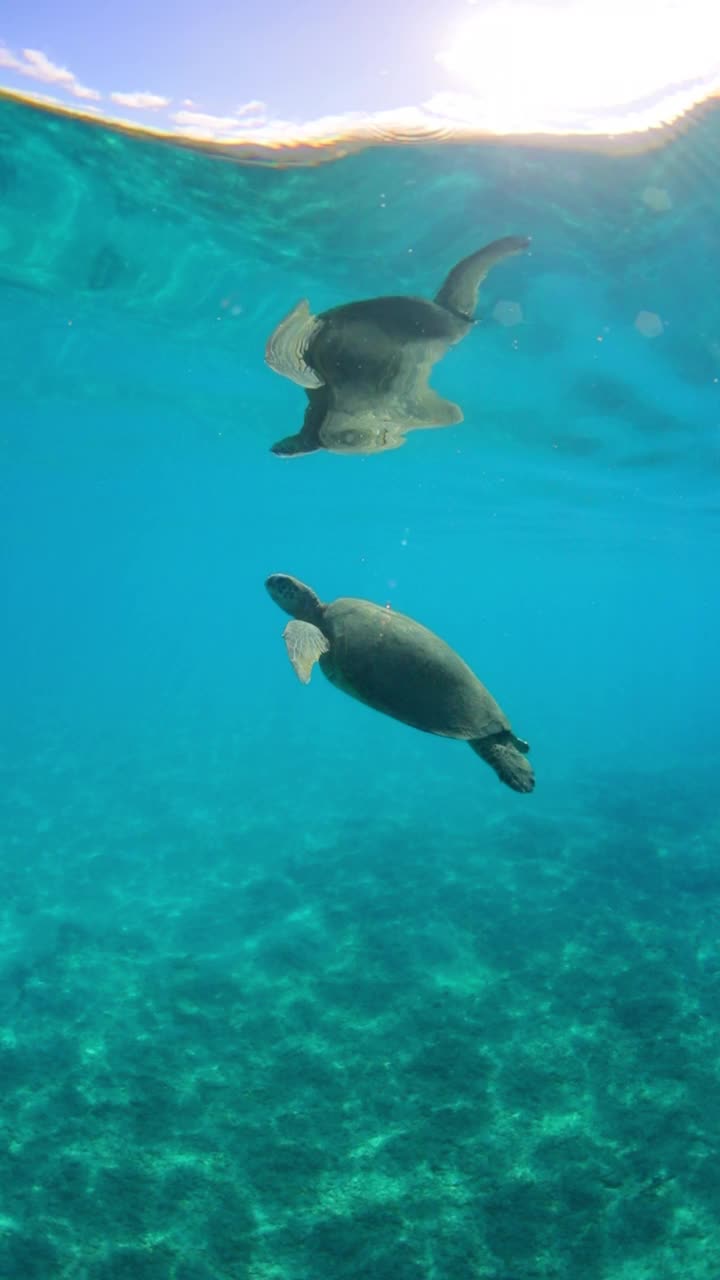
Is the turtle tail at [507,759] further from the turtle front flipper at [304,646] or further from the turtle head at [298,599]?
the turtle head at [298,599]

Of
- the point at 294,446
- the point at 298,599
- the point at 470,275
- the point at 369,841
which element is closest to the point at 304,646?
the point at 298,599

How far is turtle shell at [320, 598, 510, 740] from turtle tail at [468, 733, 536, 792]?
10 cm

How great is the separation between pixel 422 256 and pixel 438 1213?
42.6ft

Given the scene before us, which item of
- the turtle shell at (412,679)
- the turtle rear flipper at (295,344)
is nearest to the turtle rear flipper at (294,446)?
the turtle rear flipper at (295,344)

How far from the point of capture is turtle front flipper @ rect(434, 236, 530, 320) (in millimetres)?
6027

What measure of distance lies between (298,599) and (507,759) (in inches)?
83.9

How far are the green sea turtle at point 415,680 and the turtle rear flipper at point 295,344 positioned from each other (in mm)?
3791

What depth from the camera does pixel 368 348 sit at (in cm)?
820

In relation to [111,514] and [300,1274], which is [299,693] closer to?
[111,514]

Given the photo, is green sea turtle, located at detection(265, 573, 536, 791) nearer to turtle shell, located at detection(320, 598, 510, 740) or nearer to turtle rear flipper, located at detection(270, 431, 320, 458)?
turtle shell, located at detection(320, 598, 510, 740)

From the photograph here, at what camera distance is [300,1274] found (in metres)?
5.64

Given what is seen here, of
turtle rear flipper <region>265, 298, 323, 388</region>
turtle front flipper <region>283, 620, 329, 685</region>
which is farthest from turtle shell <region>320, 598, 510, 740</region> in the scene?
turtle rear flipper <region>265, 298, 323, 388</region>

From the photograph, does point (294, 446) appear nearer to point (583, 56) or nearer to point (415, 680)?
point (415, 680)

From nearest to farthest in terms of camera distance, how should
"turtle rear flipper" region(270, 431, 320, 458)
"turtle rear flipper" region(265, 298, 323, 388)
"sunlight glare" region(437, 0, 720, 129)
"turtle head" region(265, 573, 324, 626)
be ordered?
"turtle head" region(265, 573, 324, 626)
"sunlight glare" region(437, 0, 720, 129)
"turtle rear flipper" region(265, 298, 323, 388)
"turtle rear flipper" region(270, 431, 320, 458)
